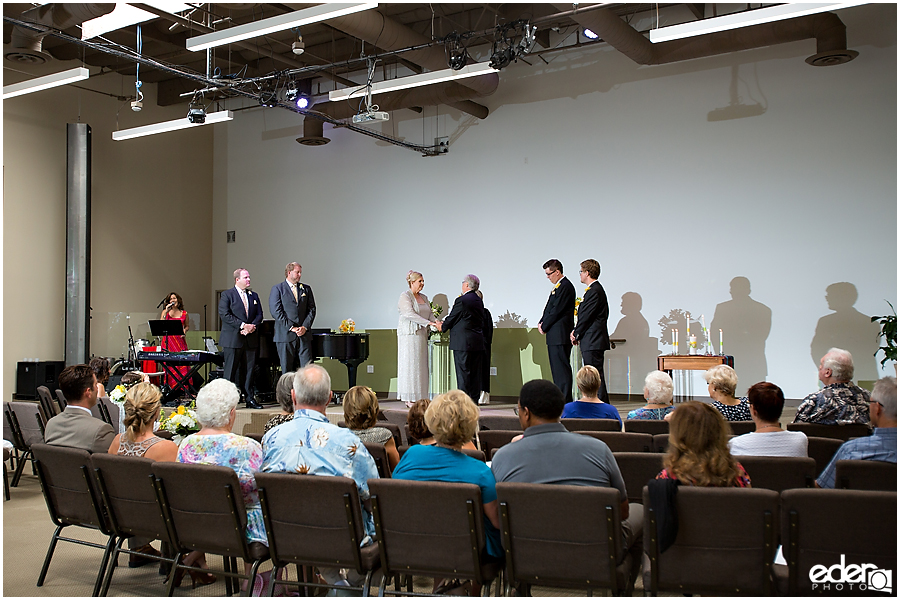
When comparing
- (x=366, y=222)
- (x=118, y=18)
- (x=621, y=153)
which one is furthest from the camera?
(x=366, y=222)

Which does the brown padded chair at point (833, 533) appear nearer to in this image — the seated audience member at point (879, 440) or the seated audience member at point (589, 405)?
the seated audience member at point (879, 440)

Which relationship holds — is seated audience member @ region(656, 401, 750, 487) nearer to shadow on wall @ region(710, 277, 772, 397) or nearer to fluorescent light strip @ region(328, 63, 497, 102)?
fluorescent light strip @ region(328, 63, 497, 102)

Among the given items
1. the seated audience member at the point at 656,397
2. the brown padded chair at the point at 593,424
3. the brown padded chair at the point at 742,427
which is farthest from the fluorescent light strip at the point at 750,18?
the brown padded chair at the point at 593,424

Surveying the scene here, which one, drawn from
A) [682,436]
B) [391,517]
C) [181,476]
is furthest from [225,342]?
[682,436]

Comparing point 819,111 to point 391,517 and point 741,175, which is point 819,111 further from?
point 391,517

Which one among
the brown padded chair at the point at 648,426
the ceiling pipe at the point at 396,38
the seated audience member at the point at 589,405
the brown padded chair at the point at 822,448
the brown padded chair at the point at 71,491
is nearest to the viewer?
the brown padded chair at the point at 71,491

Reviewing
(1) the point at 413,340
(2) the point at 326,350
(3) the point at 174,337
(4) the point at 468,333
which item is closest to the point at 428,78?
(4) the point at 468,333

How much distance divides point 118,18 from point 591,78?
651cm

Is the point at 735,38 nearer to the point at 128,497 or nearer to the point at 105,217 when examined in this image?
the point at 128,497

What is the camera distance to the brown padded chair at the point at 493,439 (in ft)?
14.5

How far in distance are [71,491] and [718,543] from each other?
306cm

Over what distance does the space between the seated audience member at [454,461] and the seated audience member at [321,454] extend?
12.0 inches

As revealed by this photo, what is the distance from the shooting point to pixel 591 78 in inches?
429

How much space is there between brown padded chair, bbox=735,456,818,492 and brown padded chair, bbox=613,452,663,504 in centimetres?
37
